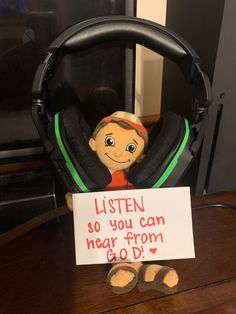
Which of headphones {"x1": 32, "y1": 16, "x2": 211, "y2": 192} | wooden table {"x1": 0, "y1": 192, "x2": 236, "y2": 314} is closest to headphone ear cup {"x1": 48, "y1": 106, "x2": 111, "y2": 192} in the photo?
headphones {"x1": 32, "y1": 16, "x2": 211, "y2": 192}

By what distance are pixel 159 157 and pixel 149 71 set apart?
47 centimetres

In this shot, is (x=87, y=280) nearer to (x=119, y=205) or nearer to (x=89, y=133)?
(x=119, y=205)

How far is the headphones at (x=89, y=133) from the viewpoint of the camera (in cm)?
49

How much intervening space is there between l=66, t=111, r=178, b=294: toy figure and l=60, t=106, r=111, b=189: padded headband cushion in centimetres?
2

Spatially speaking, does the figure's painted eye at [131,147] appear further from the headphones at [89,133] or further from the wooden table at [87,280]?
the wooden table at [87,280]

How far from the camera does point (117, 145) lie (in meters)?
0.49

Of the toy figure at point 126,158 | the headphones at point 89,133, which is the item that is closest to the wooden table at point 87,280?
the toy figure at point 126,158

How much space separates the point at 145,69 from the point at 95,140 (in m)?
0.44

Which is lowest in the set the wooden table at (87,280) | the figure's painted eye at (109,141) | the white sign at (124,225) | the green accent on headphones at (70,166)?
the wooden table at (87,280)

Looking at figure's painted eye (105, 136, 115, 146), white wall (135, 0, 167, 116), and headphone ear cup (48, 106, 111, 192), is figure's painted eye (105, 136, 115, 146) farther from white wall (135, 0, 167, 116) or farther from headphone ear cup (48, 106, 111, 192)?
white wall (135, 0, 167, 116)

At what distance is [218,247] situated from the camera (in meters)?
0.58

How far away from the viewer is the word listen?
50cm

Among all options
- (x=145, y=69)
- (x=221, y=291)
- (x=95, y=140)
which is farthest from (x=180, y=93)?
(x=221, y=291)

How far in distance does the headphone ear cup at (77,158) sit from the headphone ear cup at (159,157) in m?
0.05
